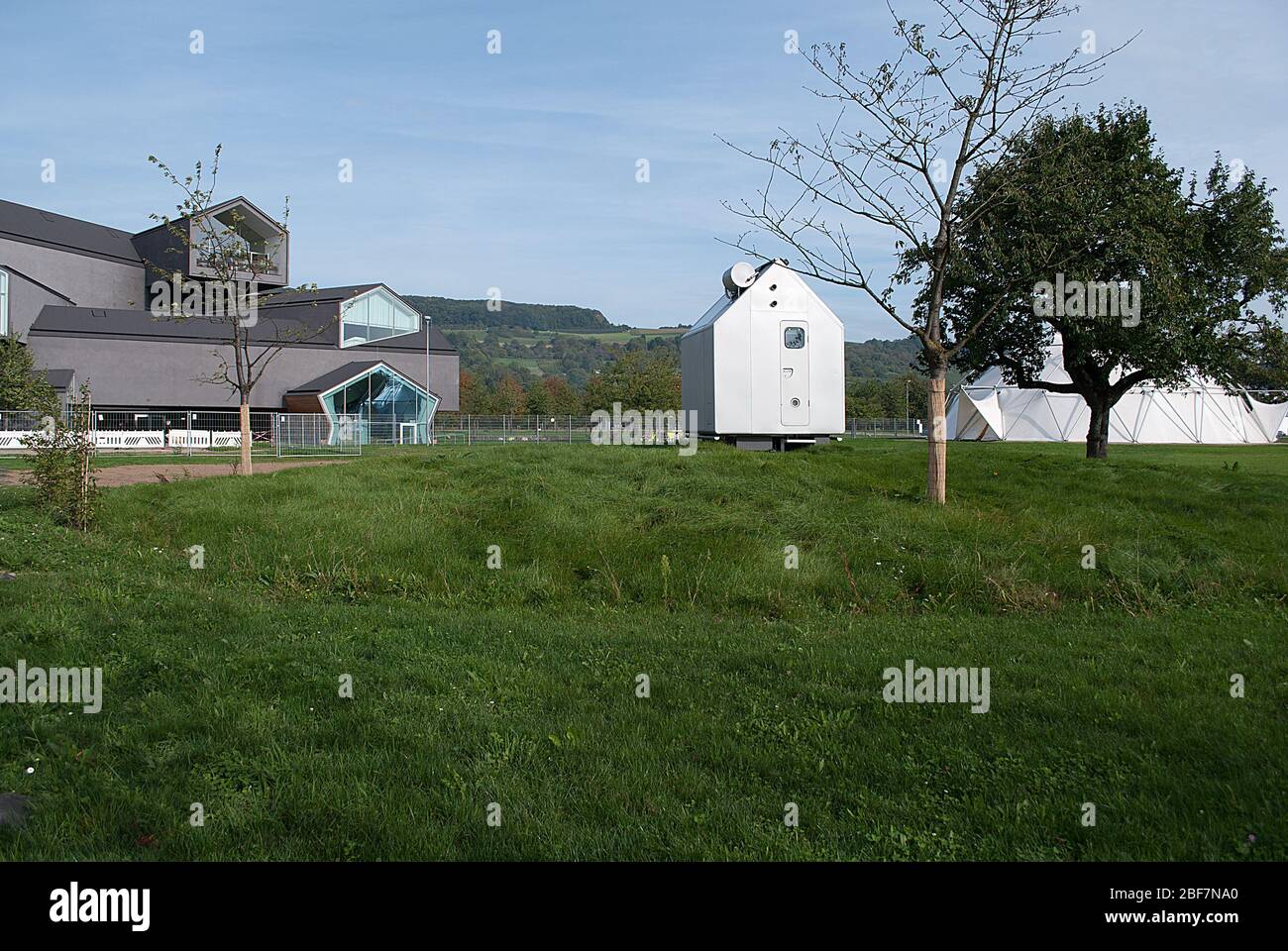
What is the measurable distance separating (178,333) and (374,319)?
556 inches

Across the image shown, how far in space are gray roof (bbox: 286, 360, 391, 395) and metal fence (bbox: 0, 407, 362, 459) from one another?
3.03 metres

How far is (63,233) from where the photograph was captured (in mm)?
55625

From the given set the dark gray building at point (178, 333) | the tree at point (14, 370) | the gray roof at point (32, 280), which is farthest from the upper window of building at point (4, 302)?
the tree at point (14, 370)

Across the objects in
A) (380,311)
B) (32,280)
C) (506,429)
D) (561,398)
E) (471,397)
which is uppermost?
(380,311)

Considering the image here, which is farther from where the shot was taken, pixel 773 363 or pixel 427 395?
pixel 427 395

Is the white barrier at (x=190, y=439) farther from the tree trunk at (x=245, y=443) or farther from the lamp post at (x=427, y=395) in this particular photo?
the tree trunk at (x=245, y=443)

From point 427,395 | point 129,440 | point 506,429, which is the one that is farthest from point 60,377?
point 506,429

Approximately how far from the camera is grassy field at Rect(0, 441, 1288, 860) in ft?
14.4

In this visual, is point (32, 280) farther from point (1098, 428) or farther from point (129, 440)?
point (1098, 428)

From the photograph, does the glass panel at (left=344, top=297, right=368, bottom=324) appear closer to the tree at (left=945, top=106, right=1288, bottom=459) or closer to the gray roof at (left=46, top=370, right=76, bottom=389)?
the gray roof at (left=46, top=370, right=76, bottom=389)

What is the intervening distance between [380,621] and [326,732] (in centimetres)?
290
